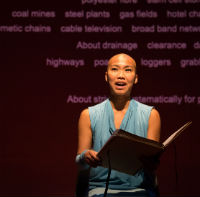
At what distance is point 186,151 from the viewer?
331 centimetres

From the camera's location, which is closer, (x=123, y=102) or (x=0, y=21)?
(x=123, y=102)

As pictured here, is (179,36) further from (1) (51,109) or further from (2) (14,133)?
(2) (14,133)

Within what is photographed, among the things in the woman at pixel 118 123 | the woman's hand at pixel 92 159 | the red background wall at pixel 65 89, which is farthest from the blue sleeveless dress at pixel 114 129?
the red background wall at pixel 65 89

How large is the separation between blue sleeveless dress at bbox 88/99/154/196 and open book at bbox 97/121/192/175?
4.2 inches

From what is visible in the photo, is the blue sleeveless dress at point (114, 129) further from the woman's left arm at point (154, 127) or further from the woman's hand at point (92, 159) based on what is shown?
the woman's hand at point (92, 159)

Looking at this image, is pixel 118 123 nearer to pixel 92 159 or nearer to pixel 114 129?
pixel 114 129

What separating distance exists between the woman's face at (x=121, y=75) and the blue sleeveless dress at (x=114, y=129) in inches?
3.9

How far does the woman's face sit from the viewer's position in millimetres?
2016

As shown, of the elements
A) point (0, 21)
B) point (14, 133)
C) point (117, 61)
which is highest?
point (0, 21)

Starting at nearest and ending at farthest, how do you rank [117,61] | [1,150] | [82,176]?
1. [82,176]
2. [117,61]
3. [1,150]

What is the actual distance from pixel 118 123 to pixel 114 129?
0.06 m

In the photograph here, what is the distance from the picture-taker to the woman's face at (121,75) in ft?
6.61

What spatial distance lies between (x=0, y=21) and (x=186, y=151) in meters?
2.13

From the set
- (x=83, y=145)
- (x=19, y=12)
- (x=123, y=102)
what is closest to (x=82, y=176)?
(x=83, y=145)
